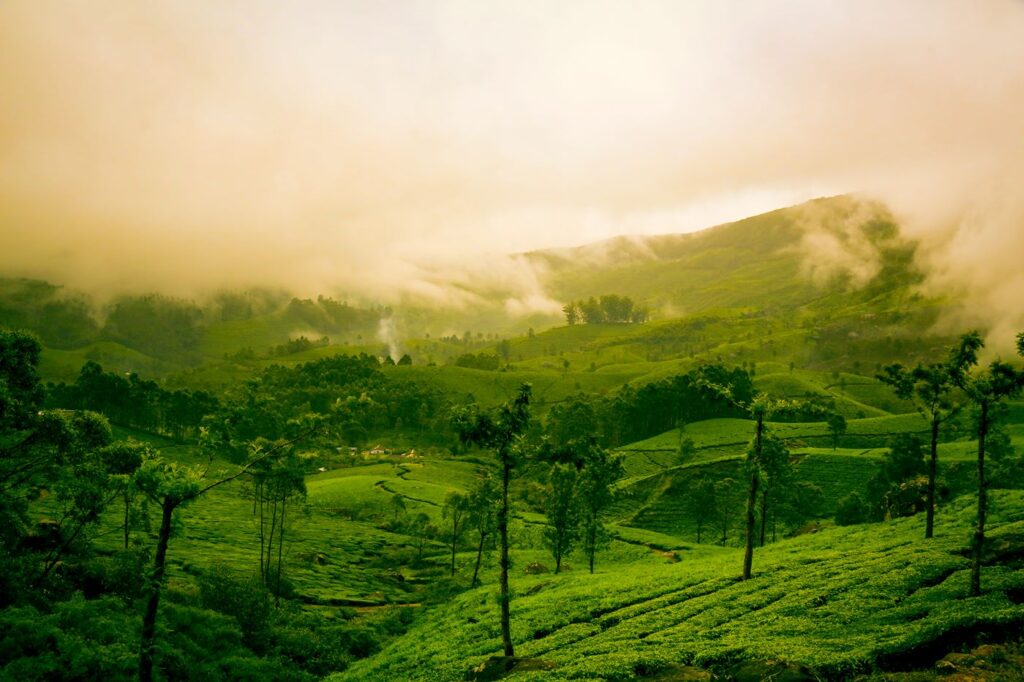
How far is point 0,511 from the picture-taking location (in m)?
37.4

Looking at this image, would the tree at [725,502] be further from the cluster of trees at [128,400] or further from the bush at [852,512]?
the cluster of trees at [128,400]

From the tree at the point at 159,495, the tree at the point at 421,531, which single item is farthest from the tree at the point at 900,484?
the tree at the point at 159,495

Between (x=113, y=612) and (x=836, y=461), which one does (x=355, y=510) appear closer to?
(x=113, y=612)

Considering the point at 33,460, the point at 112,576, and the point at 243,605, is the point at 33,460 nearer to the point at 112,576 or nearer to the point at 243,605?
the point at 112,576

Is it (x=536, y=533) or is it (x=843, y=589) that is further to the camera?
(x=536, y=533)

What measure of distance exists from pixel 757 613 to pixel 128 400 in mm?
209521

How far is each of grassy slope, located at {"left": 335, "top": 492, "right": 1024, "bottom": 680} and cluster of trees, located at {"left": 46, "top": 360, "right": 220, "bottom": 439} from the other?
166431mm

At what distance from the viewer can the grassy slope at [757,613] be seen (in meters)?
26.3

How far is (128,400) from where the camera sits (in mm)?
190250

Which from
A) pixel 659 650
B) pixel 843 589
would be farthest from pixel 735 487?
pixel 659 650

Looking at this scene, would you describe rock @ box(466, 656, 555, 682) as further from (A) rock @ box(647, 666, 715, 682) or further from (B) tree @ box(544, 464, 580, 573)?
(B) tree @ box(544, 464, 580, 573)

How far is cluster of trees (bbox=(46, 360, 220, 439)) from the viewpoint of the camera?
187 meters

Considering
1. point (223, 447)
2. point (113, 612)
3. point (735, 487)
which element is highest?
point (223, 447)

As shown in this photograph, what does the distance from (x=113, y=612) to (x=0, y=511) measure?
381 inches
